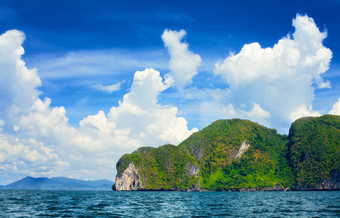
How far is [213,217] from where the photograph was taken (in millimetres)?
42906

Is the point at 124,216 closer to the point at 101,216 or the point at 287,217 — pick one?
the point at 101,216

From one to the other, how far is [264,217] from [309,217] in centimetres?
640

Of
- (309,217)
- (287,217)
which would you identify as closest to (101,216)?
(287,217)

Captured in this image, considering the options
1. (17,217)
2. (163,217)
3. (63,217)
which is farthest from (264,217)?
(17,217)

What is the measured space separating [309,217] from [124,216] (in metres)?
27.5

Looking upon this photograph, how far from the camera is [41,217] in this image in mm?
41844

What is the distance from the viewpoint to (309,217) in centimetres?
4238

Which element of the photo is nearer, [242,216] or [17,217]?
[17,217]

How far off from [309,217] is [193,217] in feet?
55.4

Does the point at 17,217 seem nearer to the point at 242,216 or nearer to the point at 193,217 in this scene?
the point at 193,217

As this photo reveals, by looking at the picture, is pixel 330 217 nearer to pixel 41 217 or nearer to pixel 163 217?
pixel 163 217

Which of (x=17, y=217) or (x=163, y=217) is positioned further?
(x=163, y=217)

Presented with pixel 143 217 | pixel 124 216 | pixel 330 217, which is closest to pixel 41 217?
pixel 124 216

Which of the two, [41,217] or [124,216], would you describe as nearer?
[41,217]
